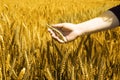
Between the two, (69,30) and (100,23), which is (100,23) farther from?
(69,30)

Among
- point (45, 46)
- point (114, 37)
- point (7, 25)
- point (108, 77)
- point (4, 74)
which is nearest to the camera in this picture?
point (4, 74)

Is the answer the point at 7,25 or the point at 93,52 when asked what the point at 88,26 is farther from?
the point at 7,25

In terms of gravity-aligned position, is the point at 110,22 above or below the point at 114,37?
above

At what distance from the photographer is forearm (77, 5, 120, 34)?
3.28 feet

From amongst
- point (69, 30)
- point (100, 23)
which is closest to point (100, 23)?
point (100, 23)

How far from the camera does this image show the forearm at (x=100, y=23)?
3.28 ft

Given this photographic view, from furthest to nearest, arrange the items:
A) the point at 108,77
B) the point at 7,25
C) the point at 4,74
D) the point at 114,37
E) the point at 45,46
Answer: the point at 114,37 < the point at 7,25 < the point at 45,46 < the point at 108,77 < the point at 4,74

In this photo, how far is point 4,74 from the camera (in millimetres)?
726

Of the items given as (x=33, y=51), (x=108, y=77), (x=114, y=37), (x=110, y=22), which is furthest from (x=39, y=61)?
(x=114, y=37)

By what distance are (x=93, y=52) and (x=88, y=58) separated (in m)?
0.03

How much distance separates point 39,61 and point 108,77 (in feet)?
0.56

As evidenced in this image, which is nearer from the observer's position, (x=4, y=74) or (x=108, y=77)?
(x=4, y=74)

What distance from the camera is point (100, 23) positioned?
3.38ft

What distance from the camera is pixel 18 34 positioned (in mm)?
947
